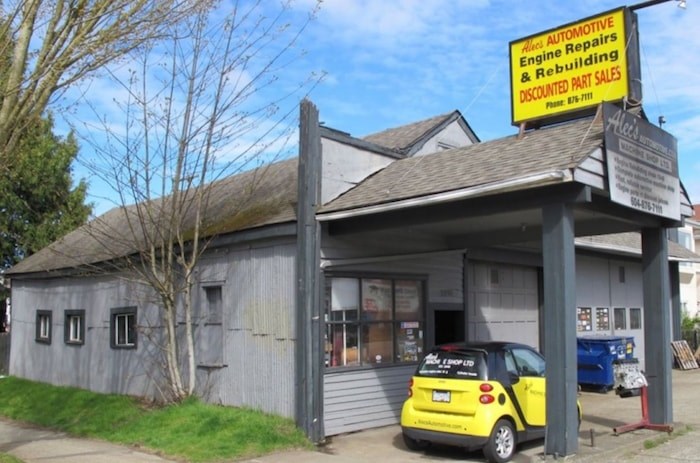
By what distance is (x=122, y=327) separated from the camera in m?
16.8

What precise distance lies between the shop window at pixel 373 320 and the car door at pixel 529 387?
10.2 ft

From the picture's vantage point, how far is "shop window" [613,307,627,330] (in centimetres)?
2170

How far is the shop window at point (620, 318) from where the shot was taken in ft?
71.2

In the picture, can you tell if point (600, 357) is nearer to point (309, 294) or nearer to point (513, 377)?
point (513, 377)

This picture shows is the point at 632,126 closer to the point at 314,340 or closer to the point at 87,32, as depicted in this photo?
the point at 314,340

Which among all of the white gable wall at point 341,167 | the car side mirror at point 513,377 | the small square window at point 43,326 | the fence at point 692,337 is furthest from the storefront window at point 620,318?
the small square window at point 43,326

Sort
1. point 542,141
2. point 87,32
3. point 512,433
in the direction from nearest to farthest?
1. point 87,32
2. point 512,433
3. point 542,141

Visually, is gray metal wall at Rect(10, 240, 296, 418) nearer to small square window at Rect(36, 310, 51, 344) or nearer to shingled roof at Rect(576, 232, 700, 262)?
small square window at Rect(36, 310, 51, 344)

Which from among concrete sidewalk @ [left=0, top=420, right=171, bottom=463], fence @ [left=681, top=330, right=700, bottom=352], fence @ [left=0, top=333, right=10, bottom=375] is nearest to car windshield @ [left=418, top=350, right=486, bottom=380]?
concrete sidewalk @ [left=0, top=420, right=171, bottom=463]

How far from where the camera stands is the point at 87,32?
902 centimetres

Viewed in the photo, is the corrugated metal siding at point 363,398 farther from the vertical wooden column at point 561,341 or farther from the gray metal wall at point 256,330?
the vertical wooden column at point 561,341

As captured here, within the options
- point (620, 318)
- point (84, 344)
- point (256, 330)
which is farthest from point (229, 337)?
point (620, 318)

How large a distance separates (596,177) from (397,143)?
6.17 meters

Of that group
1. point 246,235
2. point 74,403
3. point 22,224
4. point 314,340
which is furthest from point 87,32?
point 22,224
